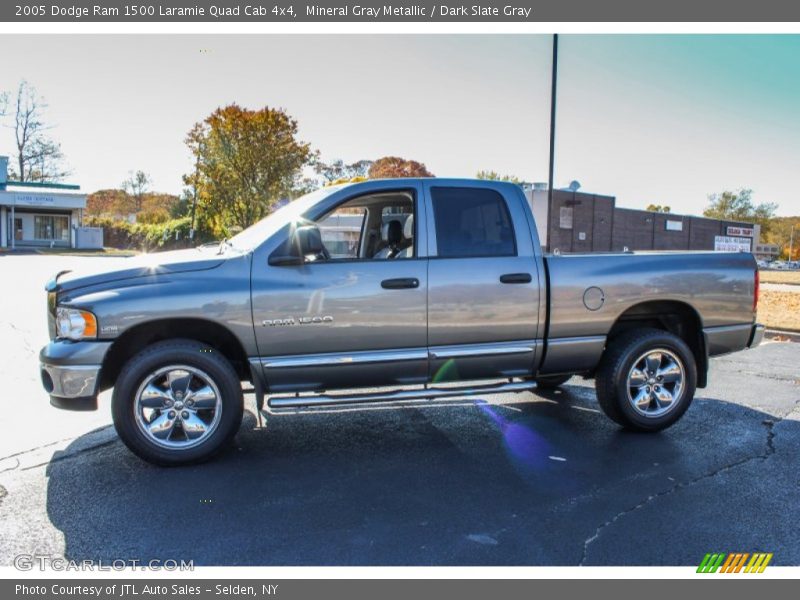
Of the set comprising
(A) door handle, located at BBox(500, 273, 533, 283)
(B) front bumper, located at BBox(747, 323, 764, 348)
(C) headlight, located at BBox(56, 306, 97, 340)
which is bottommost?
(B) front bumper, located at BBox(747, 323, 764, 348)

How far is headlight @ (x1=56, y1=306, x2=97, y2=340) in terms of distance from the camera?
168 inches

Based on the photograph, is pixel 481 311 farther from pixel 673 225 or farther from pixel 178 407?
pixel 673 225

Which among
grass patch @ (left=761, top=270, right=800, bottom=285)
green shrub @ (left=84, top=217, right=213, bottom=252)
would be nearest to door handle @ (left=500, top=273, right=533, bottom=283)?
grass patch @ (left=761, top=270, right=800, bottom=285)

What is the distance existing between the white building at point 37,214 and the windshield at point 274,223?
47221mm

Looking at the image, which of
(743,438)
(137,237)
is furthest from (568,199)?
(743,438)

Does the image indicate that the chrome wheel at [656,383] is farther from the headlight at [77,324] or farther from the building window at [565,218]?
the building window at [565,218]

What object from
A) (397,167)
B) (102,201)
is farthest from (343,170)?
(102,201)

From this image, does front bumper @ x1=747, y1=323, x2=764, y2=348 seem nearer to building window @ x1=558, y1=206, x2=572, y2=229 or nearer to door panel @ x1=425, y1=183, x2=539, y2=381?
door panel @ x1=425, y1=183, x2=539, y2=381

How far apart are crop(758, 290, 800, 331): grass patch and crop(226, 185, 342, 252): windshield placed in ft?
34.6

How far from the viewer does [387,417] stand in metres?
5.80

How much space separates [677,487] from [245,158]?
38.2 meters

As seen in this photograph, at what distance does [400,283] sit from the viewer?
4703mm

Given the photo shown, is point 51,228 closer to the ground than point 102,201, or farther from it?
closer to the ground
